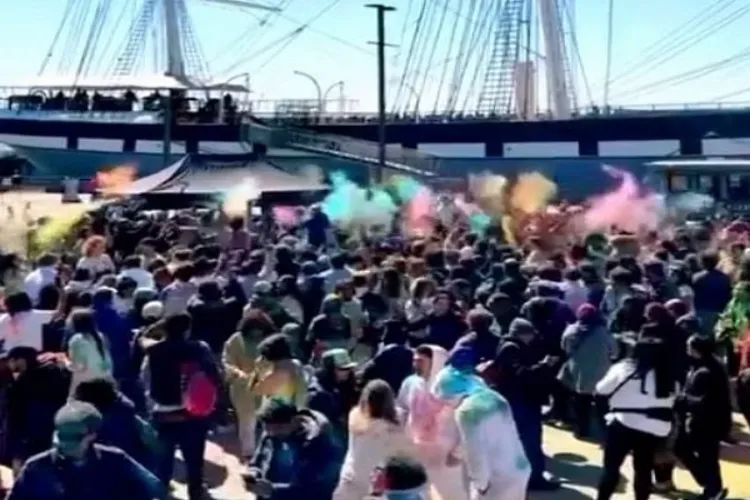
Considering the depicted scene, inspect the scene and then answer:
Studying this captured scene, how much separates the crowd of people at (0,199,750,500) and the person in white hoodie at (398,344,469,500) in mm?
12

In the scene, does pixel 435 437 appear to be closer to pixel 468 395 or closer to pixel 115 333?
pixel 468 395

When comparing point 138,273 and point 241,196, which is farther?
point 241,196

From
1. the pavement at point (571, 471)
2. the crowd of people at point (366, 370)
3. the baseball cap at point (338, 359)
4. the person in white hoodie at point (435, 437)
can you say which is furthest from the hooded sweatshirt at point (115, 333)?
the person in white hoodie at point (435, 437)

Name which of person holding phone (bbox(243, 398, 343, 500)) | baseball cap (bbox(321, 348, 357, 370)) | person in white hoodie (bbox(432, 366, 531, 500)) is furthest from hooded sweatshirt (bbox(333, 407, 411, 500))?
baseball cap (bbox(321, 348, 357, 370))

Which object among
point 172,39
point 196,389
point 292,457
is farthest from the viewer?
point 172,39

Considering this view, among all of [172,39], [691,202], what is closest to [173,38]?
[172,39]

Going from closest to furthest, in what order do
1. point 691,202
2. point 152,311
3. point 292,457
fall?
point 292,457
point 152,311
point 691,202

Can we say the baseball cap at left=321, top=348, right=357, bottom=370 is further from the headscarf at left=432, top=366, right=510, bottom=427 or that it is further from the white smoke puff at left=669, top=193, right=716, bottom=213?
the white smoke puff at left=669, top=193, right=716, bottom=213

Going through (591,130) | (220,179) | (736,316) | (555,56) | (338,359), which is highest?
(555,56)

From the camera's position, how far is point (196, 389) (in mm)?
8273

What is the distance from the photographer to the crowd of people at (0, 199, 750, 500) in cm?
612

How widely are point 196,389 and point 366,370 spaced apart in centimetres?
110

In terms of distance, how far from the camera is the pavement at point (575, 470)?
9883 millimetres

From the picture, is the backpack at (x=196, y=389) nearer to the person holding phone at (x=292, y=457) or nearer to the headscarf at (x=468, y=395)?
the headscarf at (x=468, y=395)
